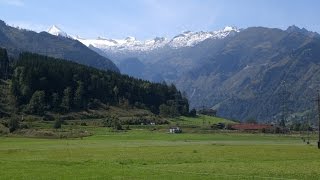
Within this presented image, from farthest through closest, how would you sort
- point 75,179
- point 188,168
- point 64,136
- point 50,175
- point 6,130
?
point 6,130
point 64,136
point 188,168
point 50,175
point 75,179

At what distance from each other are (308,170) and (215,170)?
10114 mm

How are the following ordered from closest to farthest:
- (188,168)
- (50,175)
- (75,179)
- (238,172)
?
(75,179)
(50,175)
(238,172)
(188,168)

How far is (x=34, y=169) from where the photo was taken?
56750 millimetres

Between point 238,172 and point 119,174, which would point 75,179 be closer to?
point 119,174

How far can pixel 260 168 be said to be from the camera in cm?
5956

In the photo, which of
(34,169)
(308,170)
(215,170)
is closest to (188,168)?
(215,170)

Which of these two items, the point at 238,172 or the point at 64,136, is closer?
the point at 238,172

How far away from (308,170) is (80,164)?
27.7m

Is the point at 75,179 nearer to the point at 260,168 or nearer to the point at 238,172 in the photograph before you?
the point at 238,172

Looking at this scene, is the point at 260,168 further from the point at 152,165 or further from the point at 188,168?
the point at 152,165

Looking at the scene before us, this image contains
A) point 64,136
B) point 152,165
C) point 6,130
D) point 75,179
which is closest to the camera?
point 75,179

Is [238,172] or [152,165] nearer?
[238,172]

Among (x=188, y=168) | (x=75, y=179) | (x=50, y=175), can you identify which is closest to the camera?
(x=75, y=179)

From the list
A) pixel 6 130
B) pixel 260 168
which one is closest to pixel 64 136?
pixel 6 130
